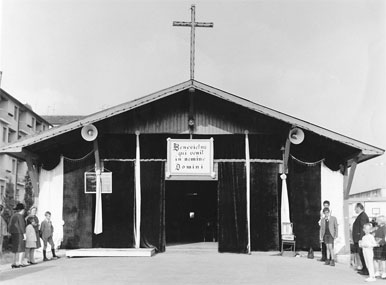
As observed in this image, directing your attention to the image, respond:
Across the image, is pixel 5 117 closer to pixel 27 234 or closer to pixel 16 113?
pixel 16 113

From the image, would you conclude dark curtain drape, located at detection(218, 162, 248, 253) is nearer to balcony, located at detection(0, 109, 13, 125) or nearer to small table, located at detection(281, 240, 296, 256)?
small table, located at detection(281, 240, 296, 256)

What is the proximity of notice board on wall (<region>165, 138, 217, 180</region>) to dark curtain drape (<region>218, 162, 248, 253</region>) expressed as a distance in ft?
1.31

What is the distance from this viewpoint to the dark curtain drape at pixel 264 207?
15.7 metres

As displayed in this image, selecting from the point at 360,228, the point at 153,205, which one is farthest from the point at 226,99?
the point at 360,228

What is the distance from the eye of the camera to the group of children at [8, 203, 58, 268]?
13008mm

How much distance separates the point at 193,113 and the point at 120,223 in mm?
3907

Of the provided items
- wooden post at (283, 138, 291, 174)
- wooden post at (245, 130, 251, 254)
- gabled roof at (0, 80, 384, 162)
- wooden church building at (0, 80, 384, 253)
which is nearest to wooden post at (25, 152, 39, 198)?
wooden church building at (0, 80, 384, 253)

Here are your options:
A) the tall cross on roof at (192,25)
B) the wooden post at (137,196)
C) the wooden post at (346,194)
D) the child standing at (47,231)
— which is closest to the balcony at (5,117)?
the wooden post at (137,196)

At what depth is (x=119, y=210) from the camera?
15.8 metres

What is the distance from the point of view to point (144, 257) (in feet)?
47.0

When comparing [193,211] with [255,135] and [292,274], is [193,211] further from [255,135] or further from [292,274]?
[292,274]

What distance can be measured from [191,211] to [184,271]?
13.5 metres

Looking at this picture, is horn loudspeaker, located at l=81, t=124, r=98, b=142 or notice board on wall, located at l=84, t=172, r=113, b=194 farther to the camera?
notice board on wall, located at l=84, t=172, r=113, b=194

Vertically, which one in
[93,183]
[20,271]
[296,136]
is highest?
[296,136]
